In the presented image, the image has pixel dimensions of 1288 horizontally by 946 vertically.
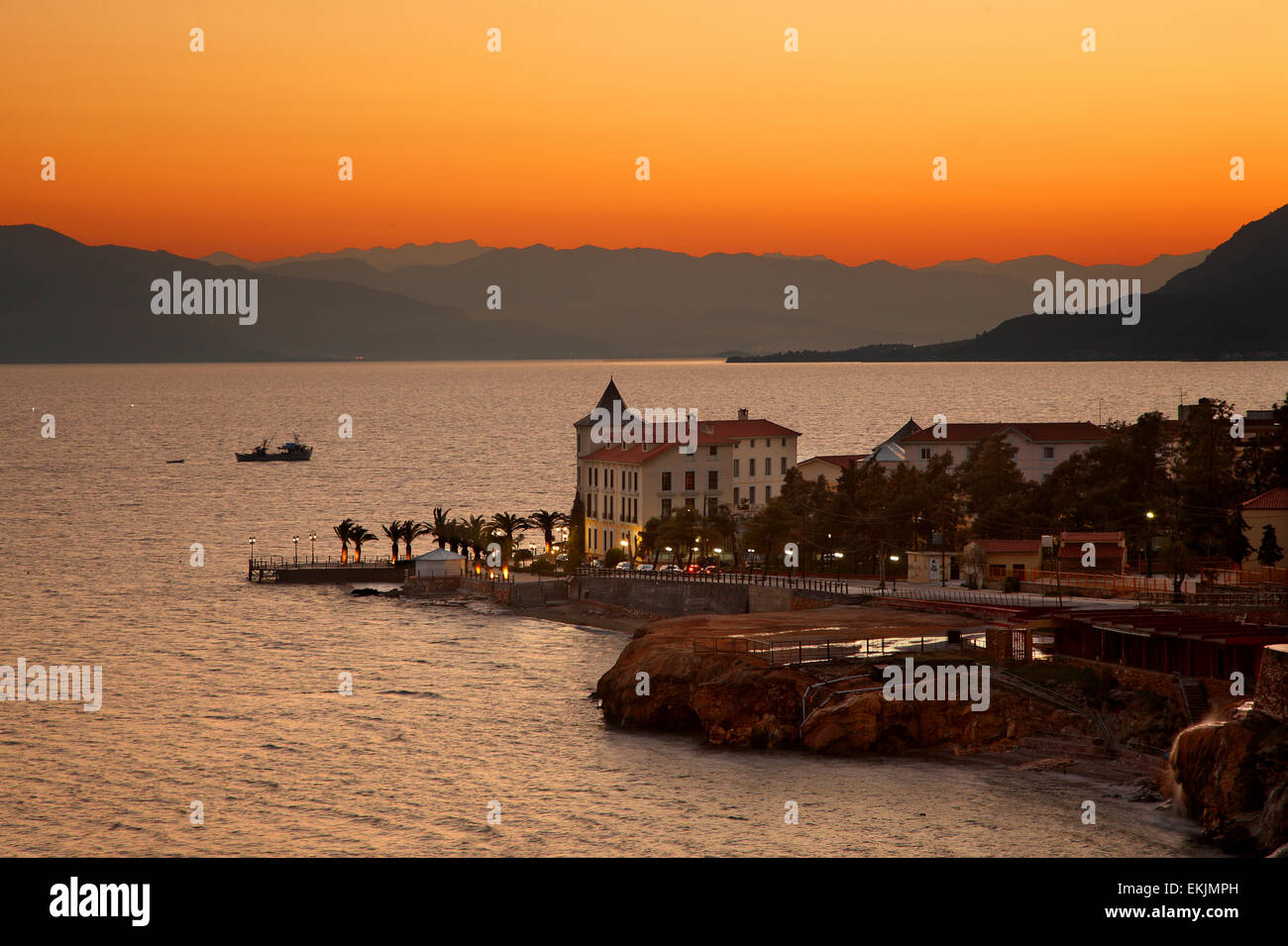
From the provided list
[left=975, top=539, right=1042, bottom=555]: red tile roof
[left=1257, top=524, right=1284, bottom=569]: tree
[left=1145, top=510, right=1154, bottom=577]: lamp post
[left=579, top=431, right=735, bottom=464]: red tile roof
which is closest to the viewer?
[left=1257, top=524, right=1284, bottom=569]: tree

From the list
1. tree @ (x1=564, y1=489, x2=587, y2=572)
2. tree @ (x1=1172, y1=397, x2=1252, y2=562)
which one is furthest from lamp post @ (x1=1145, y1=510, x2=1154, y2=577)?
tree @ (x1=564, y1=489, x2=587, y2=572)

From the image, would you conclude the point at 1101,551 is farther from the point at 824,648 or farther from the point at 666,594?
the point at 666,594

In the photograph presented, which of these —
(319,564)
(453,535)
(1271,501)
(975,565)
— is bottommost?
(319,564)

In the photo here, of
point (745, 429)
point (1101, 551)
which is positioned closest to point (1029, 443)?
point (745, 429)

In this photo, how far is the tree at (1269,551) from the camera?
Result: 2203 inches

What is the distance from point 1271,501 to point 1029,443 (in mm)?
39352

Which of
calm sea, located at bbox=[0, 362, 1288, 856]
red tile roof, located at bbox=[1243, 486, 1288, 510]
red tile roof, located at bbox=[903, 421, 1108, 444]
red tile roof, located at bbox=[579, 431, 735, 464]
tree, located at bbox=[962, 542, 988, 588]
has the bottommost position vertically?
calm sea, located at bbox=[0, 362, 1288, 856]

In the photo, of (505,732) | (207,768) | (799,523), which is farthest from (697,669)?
(799,523)

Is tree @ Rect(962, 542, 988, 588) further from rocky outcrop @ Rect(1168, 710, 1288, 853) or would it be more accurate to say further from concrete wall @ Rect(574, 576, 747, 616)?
rocky outcrop @ Rect(1168, 710, 1288, 853)

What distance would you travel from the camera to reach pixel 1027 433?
320 feet

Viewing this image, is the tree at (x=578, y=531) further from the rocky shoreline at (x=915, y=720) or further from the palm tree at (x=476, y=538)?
the rocky shoreline at (x=915, y=720)

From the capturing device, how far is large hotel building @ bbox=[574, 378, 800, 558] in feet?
289

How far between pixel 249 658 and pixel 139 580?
3555 cm

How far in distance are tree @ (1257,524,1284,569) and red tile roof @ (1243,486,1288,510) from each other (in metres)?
1.28
